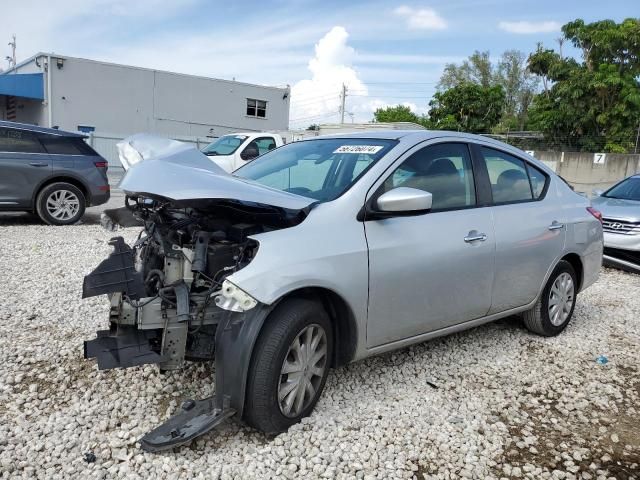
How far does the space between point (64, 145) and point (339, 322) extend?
788 centimetres

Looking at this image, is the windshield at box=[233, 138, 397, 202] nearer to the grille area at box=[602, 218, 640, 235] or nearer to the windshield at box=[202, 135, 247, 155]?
the grille area at box=[602, 218, 640, 235]

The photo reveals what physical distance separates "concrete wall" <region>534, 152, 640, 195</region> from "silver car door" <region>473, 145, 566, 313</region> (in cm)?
1750

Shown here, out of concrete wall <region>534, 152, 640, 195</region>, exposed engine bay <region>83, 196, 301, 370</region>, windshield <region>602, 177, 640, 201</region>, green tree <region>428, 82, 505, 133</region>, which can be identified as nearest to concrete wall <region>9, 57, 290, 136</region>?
green tree <region>428, 82, 505, 133</region>

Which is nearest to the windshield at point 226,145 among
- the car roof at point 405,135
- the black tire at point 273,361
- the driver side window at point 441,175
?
the car roof at point 405,135

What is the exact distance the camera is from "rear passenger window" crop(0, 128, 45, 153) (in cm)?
873

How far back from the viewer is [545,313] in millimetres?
4797

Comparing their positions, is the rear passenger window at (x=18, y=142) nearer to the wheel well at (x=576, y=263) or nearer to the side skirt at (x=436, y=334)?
the side skirt at (x=436, y=334)

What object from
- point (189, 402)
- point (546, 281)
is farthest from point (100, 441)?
point (546, 281)

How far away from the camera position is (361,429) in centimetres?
317

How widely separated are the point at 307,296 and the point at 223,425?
2.92ft

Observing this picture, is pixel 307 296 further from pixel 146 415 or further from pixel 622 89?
pixel 622 89

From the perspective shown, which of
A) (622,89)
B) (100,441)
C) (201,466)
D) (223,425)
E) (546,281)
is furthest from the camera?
(622,89)

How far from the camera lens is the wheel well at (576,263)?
16.2 ft

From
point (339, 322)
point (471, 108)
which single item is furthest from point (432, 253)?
point (471, 108)
